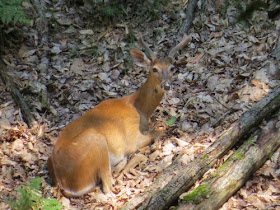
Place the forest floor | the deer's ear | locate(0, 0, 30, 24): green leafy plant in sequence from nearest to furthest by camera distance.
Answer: the forest floor → locate(0, 0, 30, 24): green leafy plant → the deer's ear

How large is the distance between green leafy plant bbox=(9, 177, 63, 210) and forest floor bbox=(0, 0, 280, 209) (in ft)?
1.42

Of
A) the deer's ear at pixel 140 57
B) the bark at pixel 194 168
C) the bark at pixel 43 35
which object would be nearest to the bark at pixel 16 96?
the bark at pixel 43 35

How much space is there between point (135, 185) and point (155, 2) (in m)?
4.69

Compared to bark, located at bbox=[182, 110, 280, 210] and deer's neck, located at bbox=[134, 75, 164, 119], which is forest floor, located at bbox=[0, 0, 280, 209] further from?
deer's neck, located at bbox=[134, 75, 164, 119]

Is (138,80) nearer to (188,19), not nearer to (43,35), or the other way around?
(188,19)

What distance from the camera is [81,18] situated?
837 cm

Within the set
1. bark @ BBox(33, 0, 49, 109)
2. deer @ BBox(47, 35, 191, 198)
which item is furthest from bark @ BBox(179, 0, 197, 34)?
bark @ BBox(33, 0, 49, 109)

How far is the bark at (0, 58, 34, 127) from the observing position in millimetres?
6428

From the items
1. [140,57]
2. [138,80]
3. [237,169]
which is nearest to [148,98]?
[140,57]

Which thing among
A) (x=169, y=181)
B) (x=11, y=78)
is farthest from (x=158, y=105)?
(x=11, y=78)

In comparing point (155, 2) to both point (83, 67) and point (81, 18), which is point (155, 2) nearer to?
point (81, 18)

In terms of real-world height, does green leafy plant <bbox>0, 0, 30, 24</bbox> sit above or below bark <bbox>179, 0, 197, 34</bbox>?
below

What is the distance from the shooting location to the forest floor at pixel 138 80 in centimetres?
548

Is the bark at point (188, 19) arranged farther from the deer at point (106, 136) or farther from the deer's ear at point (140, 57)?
the deer's ear at point (140, 57)
